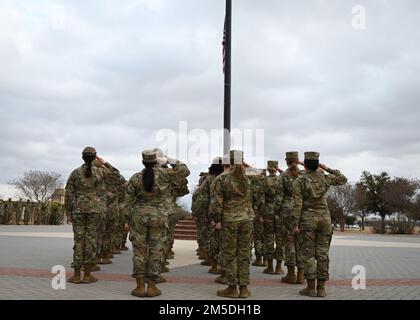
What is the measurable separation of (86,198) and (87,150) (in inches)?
34.5

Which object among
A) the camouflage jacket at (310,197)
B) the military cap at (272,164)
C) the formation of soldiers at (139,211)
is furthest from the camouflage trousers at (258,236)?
the camouflage jacket at (310,197)

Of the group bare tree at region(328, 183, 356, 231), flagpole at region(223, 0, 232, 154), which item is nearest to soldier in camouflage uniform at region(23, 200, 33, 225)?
flagpole at region(223, 0, 232, 154)

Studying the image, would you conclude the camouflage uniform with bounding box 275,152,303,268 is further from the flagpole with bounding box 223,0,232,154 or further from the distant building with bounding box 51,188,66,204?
the distant building with bounding box 51,188,66,204

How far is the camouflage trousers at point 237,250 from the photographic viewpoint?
22.3 ft

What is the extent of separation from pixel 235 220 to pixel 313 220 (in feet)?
4.35

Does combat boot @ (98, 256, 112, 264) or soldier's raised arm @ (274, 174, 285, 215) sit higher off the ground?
soldier's raised arm @ (274, 174, 285, 215)

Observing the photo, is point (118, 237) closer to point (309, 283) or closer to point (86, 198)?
point (86, 198)

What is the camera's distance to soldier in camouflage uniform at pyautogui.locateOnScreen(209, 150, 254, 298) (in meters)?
6.82

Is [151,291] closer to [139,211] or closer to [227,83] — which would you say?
[139,211]

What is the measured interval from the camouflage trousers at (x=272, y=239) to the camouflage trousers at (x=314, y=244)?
1954mm

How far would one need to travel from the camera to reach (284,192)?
912 centimetres

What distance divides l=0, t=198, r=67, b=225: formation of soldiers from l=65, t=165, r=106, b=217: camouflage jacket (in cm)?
2850

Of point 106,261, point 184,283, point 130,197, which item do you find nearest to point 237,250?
point 184,283

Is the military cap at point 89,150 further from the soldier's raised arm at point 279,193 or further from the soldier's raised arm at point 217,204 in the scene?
the soldier's raised arm at point 279,193
